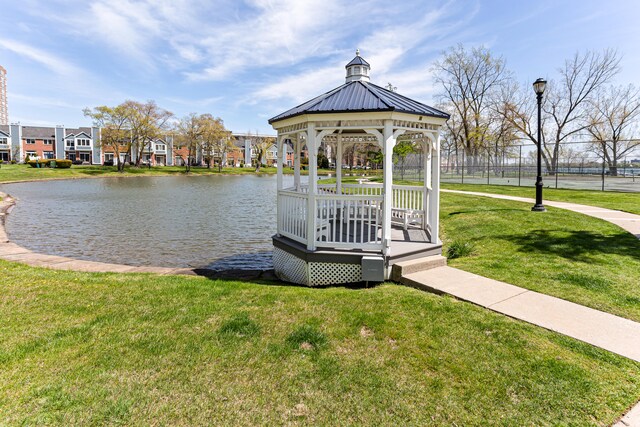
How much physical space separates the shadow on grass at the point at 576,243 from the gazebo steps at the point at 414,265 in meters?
2.28

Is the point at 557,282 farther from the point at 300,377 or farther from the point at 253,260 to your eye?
the point at 253,260

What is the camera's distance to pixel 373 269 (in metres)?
6.20

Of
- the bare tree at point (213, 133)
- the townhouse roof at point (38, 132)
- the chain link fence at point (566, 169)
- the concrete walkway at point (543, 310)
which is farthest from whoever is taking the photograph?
the townhouse roof at point (38, 132)

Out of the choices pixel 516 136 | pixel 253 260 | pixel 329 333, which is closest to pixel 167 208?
pixel 253 260

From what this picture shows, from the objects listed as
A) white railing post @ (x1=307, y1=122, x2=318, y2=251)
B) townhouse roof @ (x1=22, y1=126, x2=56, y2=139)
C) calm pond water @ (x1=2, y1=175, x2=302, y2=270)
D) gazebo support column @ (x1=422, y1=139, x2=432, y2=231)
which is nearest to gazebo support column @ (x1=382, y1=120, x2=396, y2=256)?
white railing post @ (x1=307, y1=122, x2=318, y2=251)

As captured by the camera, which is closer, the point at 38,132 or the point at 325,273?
the point at 325,273

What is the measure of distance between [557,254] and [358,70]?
18.9 ft

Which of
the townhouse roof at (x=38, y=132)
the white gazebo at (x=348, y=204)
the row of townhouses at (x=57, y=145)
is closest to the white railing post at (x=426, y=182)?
the white gazebo at (x=348, y=204)

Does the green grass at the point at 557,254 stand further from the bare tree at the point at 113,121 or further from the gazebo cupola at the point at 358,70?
the bare tree at the point at 113,121

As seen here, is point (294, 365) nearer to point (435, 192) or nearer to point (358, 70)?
point (435, 192)

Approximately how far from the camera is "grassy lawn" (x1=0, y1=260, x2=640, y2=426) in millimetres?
2873

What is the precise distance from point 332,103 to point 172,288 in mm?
4292

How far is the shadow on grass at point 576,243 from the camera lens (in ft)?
22.9

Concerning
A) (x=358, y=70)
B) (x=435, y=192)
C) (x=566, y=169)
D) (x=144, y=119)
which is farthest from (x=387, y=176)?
(x=144, y=119)
